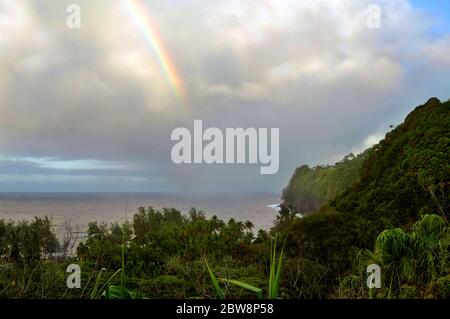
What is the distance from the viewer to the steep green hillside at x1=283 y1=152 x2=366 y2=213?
21281 millimetres

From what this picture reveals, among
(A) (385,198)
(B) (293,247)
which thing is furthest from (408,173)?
(B) (293,247)

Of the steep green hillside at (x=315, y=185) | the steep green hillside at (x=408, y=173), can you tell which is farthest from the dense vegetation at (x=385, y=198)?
the steep green hillside at (x=315, y=185)

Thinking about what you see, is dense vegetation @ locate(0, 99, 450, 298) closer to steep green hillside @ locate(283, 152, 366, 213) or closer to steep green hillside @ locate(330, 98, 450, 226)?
steep green hillside @ locate(330, 98, 450, 226)

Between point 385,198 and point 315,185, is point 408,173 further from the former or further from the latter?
point 315,185

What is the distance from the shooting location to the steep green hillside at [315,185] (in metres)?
21.3

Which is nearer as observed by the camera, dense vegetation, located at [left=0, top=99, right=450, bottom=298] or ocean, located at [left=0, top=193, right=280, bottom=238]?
dense vegetation, located at [left=0, top=99, right=450, bottom=298]

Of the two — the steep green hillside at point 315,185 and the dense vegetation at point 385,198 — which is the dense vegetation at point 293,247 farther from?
the steep green hillside at point 315,185

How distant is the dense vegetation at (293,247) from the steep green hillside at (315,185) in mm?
4640

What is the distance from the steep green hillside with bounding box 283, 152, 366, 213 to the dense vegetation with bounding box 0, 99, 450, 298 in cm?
464

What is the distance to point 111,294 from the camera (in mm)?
3197

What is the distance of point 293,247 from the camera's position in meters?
11.5

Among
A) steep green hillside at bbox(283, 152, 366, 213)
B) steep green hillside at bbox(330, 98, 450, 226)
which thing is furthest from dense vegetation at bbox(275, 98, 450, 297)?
steep green hillside at bbox(283, 152, 366, 213)
